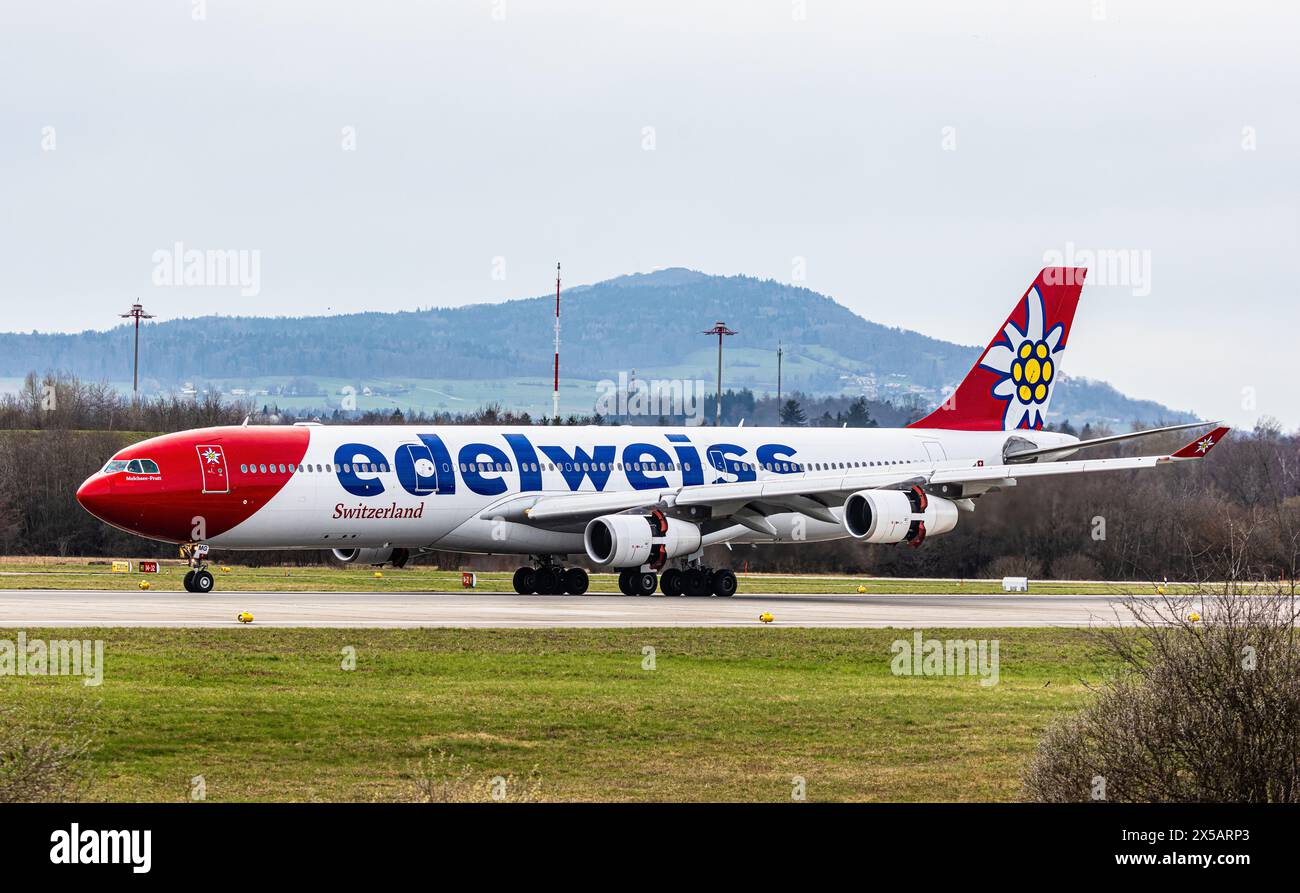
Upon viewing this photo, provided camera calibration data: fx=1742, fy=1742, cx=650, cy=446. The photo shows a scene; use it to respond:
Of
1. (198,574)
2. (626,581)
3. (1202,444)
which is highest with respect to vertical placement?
(1202,444)

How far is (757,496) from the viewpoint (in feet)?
156

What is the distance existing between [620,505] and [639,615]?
844 centimetres

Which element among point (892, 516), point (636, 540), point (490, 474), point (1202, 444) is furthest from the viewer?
point (490, 474)

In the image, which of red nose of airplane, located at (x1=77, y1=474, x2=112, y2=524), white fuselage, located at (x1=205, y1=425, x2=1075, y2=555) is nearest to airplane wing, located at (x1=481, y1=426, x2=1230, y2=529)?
white fuselage, located at (x1=205, y1=425, x2=1075, y2=555)

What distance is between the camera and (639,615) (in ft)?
129

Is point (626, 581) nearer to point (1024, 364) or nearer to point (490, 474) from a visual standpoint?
point (490, 474)

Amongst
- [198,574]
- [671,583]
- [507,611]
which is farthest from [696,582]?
[198,574]

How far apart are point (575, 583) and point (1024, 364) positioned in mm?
19326

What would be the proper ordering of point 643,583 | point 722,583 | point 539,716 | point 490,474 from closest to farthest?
point 539,716
point 490,474
point 643,583
point 722,583

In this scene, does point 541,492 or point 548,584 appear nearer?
point 541,492

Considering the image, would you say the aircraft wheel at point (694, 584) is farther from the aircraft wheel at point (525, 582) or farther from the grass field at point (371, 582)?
the aircraft wheel at point (525, 582)

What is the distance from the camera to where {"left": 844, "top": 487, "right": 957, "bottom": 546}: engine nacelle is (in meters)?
46.6

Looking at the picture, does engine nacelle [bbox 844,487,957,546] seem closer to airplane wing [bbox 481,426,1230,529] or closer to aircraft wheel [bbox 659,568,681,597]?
airplane wing [bbox 481,426,1230,529]

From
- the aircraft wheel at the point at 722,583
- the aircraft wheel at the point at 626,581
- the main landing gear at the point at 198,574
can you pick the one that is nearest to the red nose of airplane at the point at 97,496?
the main landing gear at the point at 198,574
